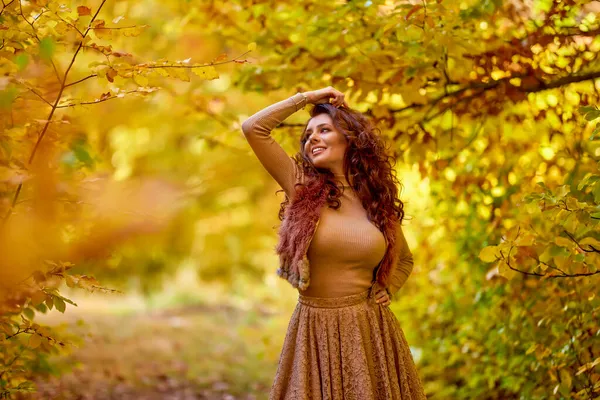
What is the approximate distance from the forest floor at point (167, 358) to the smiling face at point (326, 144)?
73.2 inches

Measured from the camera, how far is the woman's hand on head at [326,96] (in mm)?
2646

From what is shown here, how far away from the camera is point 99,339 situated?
670 centimetres

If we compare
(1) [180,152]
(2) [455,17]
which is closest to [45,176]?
(2) [455,17]

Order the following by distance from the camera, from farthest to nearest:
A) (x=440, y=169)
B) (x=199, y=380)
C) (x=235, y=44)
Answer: (x=199, y=380), (x=235, y=44), (x=440, y=169)

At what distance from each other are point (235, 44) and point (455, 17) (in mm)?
1949

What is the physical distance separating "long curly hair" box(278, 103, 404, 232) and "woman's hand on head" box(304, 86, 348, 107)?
22 mm

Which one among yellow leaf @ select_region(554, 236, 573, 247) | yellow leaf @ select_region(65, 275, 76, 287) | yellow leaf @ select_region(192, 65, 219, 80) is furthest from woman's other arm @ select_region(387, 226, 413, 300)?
yellow leaf @ select_region(65, 275, 76, 287)

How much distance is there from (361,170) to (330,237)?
0.36 m

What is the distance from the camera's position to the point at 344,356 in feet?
7.94

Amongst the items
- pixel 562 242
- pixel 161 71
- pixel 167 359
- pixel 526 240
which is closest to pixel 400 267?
pixel 526 240

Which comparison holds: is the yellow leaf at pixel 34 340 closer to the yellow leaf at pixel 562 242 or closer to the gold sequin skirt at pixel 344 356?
the gold sequin skirt at pixel 344 356

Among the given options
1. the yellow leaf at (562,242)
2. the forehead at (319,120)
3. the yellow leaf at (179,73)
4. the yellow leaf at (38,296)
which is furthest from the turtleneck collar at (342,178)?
the yellow leaf at (38,296)

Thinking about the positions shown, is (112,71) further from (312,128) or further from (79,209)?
(312,128)

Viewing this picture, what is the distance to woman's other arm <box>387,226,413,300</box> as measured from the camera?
8.84ft
